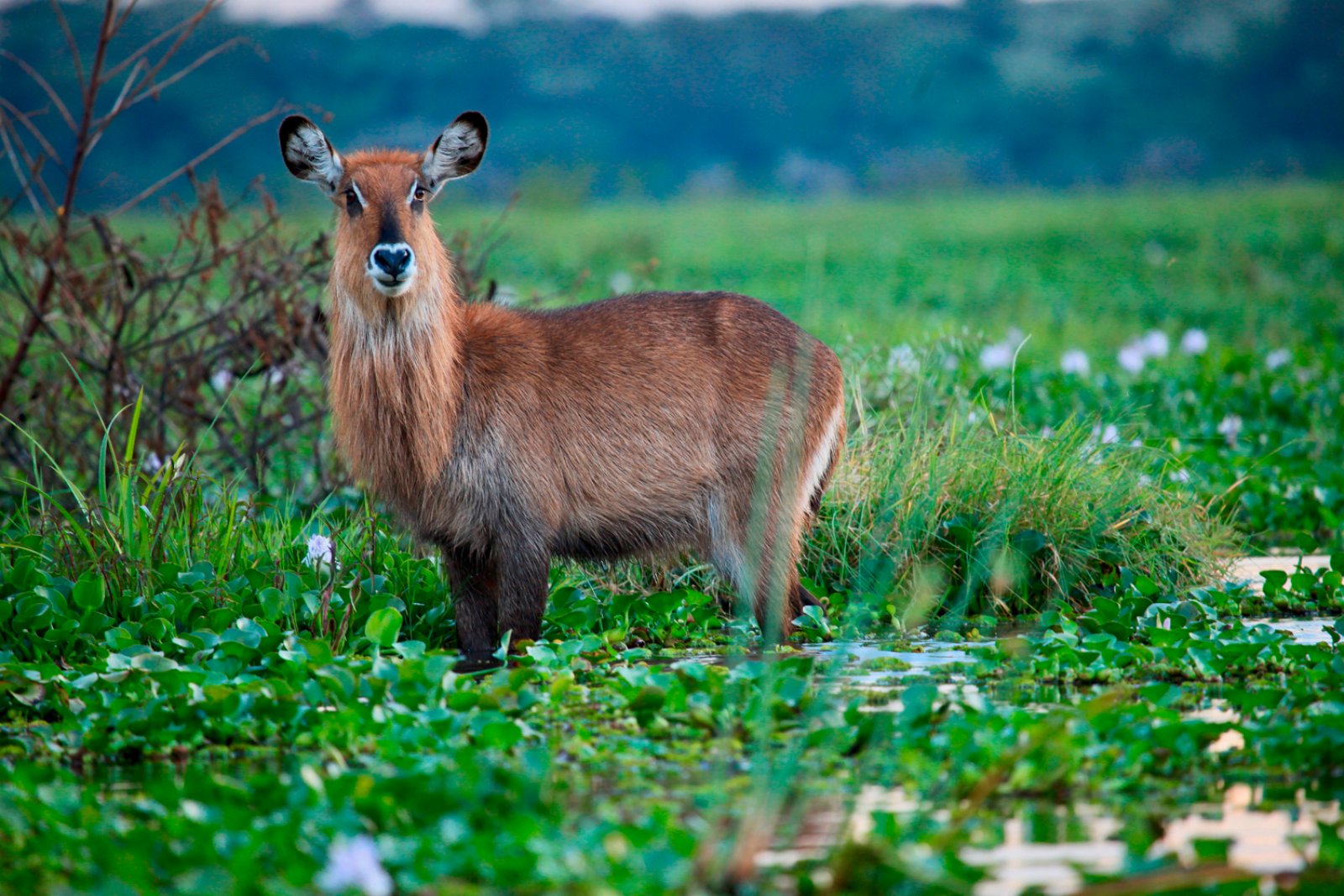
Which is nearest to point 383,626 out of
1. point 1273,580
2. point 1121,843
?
point 1121,843

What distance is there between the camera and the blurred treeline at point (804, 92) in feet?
149

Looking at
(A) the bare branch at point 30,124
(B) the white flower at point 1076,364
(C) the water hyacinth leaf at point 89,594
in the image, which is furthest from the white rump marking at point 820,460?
(B) the white flower at point 1076,364

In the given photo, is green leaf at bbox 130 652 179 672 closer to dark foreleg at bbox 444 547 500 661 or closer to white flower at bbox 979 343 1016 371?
dark foreleg at bbox 444 547 500 661

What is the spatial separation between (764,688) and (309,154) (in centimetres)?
227

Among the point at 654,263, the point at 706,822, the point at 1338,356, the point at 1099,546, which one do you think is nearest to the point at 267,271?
the point at 654,263

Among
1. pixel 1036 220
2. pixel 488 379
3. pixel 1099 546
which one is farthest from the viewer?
pixel 1036 220

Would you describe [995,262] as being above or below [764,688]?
above

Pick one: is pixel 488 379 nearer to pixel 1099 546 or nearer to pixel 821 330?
pixel 1099 546

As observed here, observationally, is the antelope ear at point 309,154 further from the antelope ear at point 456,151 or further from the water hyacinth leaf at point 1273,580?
the water hyacinth leaf at point 1273,580

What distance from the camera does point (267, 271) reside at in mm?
5930

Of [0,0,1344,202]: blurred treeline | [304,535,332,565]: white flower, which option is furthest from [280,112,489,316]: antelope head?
[0,0,1344,202]: blurred treeline

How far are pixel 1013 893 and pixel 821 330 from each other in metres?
7.56

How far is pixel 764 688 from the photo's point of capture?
3.10 metres

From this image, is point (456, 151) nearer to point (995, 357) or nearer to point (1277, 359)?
point (995, 357)
